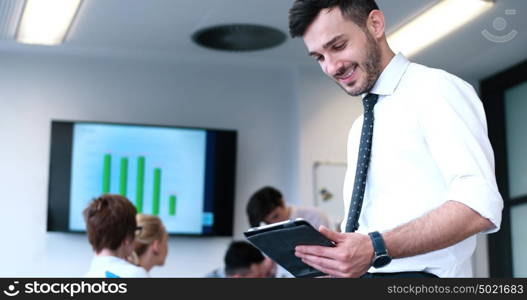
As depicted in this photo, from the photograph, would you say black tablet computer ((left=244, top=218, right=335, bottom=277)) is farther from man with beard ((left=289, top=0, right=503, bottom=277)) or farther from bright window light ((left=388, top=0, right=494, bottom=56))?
bright window light ((left=388, top=0, right=494, bottom=56))

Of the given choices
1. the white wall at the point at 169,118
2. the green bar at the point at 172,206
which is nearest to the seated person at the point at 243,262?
the green bar at the point at 172,206

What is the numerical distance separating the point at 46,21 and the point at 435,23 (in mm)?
2305

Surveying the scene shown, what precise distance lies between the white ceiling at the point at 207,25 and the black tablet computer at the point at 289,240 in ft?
9.93

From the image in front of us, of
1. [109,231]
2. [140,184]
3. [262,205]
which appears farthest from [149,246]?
[140,184]

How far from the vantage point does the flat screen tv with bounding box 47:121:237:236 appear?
5.25 m

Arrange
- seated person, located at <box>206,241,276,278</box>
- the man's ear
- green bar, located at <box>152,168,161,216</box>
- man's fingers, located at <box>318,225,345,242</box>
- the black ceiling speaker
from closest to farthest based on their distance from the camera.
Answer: man's fingers, located at <box>318,225,345,242</box>
the man's ear
seated person, located at <box>206,241,276,278</box>
the black ceiling speaker
green bar, located at <box>152,168,161,216</box>

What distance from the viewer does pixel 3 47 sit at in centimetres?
531

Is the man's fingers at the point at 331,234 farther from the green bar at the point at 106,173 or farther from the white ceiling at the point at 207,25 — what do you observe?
the green bar at the point at 106,173

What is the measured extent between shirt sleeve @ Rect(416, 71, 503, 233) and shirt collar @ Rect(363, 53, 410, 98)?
0.10 metres

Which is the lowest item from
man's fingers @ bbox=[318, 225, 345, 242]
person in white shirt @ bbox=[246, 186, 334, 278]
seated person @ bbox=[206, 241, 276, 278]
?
seated person @ bbox=[206, 241, 276, 278]

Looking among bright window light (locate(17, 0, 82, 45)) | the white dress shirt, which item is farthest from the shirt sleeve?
bright window light (locate(17, 0, 82, 45))

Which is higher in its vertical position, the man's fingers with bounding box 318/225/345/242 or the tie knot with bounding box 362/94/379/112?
the tie knot with bounding box 362/94/379/112

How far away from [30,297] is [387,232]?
25.6 inches

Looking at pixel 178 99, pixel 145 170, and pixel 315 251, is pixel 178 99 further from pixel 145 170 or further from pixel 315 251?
pixel 315 251
